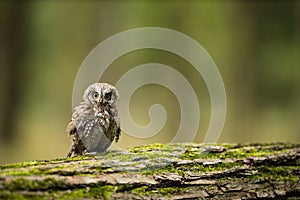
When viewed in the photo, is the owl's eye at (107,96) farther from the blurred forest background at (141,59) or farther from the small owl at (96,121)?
the blurred forest background at (141,59)

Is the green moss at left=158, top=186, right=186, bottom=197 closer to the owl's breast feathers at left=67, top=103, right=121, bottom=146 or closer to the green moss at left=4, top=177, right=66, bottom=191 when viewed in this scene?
the green moss at left=4, top=177, right=66, bottom=191

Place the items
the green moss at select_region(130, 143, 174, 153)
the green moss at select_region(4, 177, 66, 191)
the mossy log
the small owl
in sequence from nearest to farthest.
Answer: the green moss at select_region(4, 177, 66, 191)
the mossy log
the green moss at select_region(130, 143, 174, 153)
the small owl

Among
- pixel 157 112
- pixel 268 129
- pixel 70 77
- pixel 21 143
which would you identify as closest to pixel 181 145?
pixel 157 112

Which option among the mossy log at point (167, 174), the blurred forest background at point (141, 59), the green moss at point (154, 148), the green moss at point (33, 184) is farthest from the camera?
the blurred forest background at point (141, 59)

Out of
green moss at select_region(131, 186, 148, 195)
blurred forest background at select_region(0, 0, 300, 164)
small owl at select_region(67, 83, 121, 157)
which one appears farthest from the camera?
blurred forest background at select_region(0, 0, 300, 164)

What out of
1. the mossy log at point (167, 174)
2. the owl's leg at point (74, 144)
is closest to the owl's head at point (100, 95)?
the owl's leg at point (74, 144)

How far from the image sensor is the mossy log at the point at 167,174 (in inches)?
110

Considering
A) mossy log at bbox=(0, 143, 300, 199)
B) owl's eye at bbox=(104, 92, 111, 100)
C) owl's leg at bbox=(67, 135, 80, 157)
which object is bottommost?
mossy log at bbox=(0, 143, 300, 199)

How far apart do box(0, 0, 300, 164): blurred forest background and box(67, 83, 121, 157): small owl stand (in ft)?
19.4

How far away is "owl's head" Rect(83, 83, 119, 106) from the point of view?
3639mm

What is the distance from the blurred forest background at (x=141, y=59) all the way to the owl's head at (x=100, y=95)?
5.96 meters

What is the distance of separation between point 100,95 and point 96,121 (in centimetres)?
18

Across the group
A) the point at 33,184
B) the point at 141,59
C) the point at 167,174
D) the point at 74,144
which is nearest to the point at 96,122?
the point at 74,144

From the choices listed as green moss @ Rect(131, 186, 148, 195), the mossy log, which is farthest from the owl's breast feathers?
green moss @ Rect(131, 186, 148, 195)
